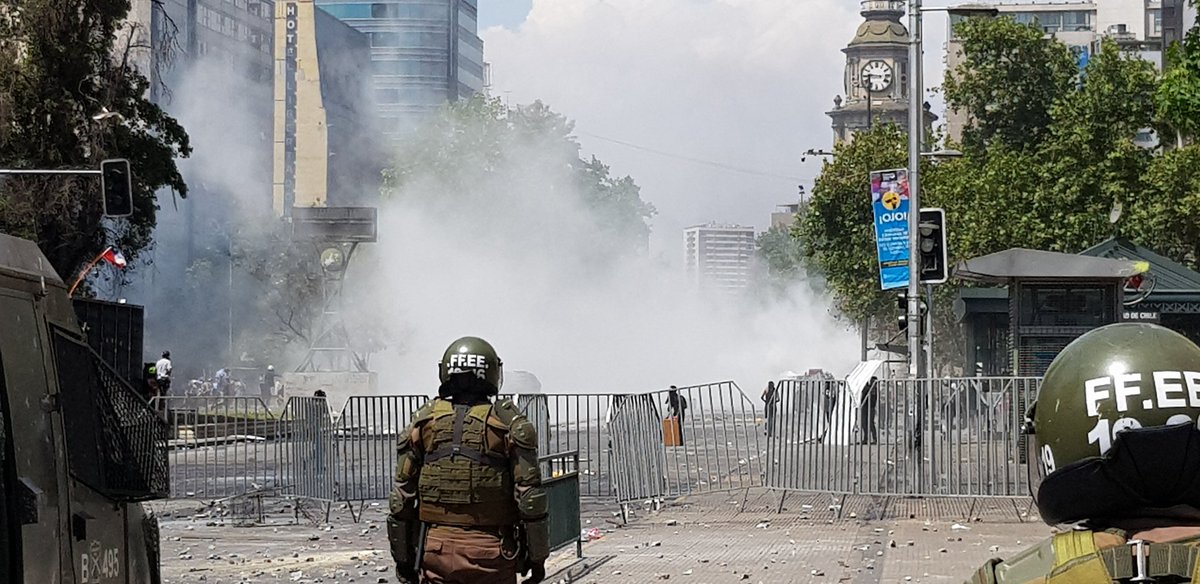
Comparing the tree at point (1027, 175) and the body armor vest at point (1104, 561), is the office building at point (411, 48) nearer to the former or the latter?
the tree at point (1027, 175)

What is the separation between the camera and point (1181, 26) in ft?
246

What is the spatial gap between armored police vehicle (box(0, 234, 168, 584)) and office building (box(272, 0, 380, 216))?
102 metres

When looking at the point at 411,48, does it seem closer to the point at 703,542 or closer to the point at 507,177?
the point at 507,177

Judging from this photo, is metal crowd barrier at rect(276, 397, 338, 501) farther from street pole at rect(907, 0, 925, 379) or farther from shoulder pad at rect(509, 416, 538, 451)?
shoulder pad at rect(509, 416, 538, 451)

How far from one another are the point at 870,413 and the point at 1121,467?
15.9m

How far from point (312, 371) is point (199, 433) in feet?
119

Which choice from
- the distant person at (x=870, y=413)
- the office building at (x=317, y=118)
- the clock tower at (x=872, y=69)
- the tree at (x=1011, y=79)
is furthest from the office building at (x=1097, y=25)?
the distant person at (x=870, y=413)

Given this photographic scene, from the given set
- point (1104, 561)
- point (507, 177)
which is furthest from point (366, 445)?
point (507, 177)

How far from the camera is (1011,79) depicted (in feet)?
178

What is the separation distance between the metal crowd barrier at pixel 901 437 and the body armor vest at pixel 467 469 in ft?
36.0

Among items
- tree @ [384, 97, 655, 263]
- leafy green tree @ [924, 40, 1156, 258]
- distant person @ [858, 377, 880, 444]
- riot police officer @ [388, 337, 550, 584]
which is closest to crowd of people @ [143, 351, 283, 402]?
Result: tree @ [384, 97, 655, 263]

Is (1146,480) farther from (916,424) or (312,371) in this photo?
(312,371)

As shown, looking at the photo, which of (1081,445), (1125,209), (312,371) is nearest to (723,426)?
(1081,445)

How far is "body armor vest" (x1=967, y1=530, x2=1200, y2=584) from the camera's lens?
2.75 m
